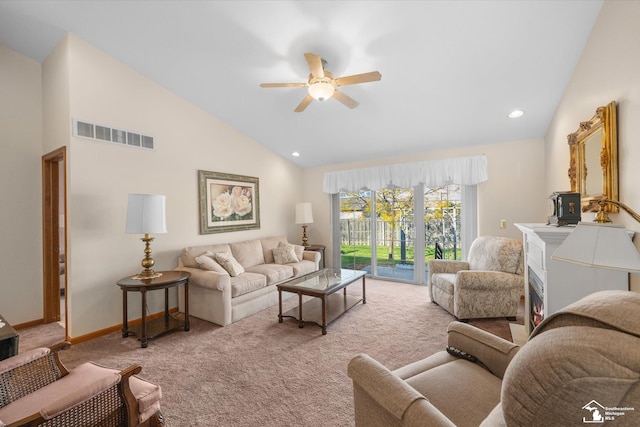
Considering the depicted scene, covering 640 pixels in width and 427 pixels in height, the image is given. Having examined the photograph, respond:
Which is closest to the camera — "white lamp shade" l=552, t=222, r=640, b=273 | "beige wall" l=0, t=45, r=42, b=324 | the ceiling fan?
"white lamp shade" l=552, t=222, r=640, b=273

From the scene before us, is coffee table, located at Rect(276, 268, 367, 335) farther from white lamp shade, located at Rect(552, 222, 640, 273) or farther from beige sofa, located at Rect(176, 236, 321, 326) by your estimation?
white lamp shade, located at Rect(552, 222, 640, 273)

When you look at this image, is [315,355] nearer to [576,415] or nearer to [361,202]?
[576,415]

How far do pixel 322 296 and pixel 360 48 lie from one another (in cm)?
246

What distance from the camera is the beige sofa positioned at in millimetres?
3100

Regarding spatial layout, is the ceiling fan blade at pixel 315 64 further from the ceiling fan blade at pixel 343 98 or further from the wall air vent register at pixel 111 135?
the wall air vent register at pixel 111 135

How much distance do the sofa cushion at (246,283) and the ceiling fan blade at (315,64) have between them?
244 centimetres

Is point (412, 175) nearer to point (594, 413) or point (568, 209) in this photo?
point (568, 209)

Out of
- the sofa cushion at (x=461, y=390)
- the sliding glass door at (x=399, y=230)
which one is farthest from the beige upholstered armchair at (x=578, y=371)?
the sliding glass door at (x=399, y=230)

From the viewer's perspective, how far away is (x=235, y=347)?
2600 millimetres

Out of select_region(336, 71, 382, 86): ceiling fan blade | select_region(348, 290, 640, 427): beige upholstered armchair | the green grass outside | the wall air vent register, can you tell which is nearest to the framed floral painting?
the wall air vent register

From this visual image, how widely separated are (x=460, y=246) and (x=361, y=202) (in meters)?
1.90

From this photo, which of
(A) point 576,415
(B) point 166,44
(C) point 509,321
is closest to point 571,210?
(C) point 509,321

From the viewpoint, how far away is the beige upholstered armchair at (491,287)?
3.01 meters

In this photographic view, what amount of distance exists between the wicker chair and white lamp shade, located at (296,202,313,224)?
393 cm
